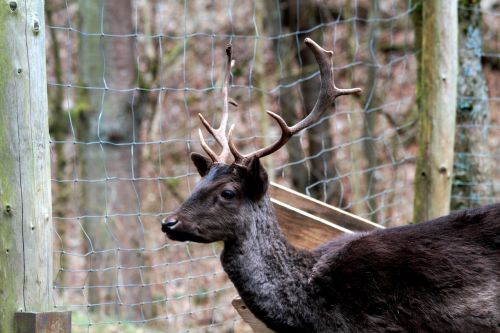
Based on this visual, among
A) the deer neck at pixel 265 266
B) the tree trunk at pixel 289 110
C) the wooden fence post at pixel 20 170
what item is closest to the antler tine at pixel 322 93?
the deer neck at pixel 265 266

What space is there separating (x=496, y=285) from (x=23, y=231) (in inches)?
91.9

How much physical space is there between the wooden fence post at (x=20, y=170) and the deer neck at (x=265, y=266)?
3.33ft

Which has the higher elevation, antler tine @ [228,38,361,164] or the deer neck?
antler tine @ [228,38,361,164]

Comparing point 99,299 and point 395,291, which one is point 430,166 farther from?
point 99,299

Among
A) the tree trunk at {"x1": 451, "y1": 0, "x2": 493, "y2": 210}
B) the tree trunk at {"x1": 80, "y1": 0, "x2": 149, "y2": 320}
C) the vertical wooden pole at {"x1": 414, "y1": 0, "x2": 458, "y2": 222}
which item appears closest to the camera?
the vertical wooden pole at {"x1": 414, "y1": 0, "x2": 458, "y2": 222}

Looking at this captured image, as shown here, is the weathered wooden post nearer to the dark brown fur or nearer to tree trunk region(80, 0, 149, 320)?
the dark brown fur

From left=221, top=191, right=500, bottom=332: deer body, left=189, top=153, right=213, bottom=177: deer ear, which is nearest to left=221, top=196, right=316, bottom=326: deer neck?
left=221, top=191, right=500, bottom=332: deer body

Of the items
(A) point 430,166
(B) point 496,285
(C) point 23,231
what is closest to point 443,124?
(A) point 430,166

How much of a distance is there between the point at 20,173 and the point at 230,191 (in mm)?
1101

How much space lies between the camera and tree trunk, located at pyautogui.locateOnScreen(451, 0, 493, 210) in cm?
683

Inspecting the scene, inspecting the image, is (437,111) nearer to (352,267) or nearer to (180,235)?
(352,267)

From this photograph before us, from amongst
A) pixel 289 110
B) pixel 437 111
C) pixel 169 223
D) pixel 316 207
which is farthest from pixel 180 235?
pixel 289 110

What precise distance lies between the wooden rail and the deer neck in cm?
43

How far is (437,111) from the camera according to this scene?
6.20 metres
